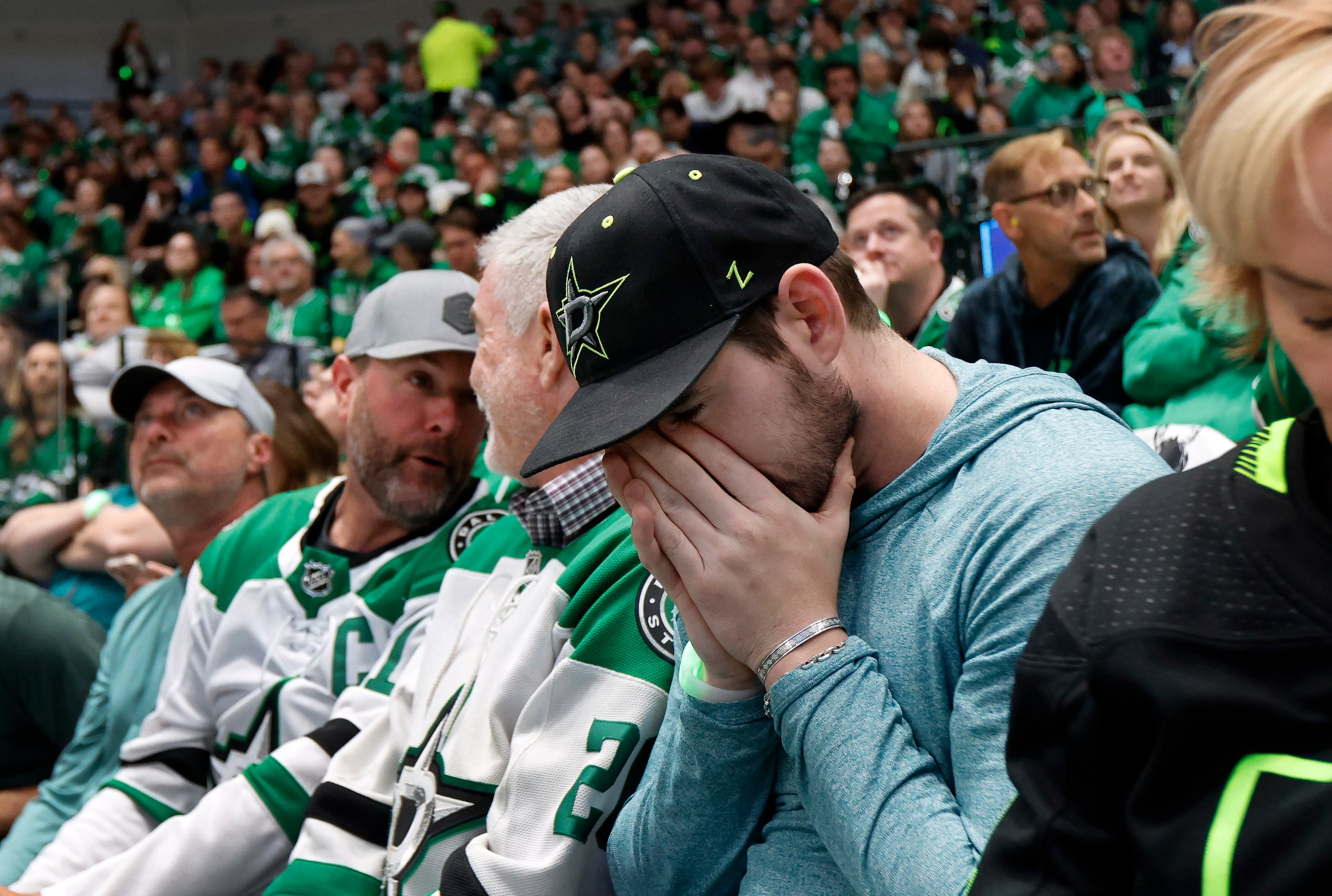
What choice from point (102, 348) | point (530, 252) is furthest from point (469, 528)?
point (102, 348)

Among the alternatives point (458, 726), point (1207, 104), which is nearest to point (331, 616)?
point (458, 726)

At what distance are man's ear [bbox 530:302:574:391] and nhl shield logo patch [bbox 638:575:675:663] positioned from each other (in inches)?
14.9

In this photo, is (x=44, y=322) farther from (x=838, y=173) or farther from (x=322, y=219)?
(x=838, y=173)

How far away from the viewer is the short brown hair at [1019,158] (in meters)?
3.79

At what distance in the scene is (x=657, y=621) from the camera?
A: 1.63 meters

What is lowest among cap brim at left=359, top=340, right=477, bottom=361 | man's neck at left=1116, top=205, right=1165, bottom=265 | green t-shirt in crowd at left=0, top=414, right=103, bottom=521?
green t-shirt in crowd at left=0, top=414, right=103, bottom=521

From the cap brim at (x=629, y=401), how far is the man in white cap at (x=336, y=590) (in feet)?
3.94

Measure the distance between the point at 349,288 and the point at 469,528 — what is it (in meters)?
5.64

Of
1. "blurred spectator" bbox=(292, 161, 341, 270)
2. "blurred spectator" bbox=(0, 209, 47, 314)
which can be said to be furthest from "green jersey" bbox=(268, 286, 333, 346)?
"blurred spectator" bbox=(292, 161, 341, 270)

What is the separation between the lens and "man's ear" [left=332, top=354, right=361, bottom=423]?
2.85 m

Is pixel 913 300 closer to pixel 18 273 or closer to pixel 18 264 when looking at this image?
pixel 18 273

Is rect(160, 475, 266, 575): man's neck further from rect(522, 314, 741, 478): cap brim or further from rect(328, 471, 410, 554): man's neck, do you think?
rect(522, 314, 741, 478): cap brim

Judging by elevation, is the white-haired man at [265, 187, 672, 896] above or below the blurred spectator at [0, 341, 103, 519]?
above

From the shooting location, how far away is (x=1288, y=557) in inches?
29.0
